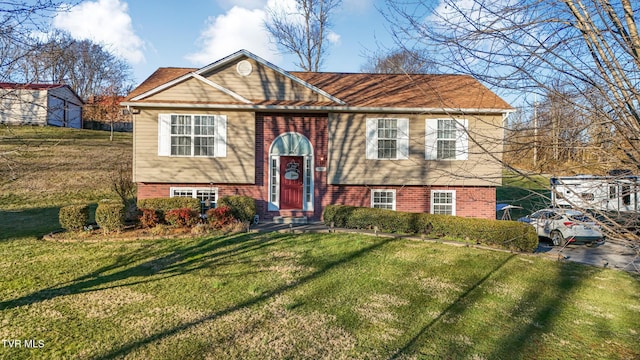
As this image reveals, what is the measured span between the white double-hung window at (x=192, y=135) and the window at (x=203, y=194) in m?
1.34

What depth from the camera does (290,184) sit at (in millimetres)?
14117

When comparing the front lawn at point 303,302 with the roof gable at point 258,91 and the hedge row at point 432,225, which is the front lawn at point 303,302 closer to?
the hedge row at point 432,225

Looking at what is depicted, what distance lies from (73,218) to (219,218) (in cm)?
433

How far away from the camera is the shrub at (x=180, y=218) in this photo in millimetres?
11141

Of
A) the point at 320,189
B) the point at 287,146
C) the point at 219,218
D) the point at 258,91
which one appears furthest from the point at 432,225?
the point at 258,91

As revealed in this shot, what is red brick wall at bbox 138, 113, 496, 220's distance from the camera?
45.7ft

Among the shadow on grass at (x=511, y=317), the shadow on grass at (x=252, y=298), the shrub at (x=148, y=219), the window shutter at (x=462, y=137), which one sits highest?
the window shutter at (x=462, y=137)

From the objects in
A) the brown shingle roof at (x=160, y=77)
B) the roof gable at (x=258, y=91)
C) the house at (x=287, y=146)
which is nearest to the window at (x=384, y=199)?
the house at (x=287, y=146)

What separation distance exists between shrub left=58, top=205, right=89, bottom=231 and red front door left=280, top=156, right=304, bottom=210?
6.52m

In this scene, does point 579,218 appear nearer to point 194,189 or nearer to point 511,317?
point 511,317

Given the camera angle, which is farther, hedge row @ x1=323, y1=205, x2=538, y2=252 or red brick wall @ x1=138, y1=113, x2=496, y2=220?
red brick wall @ x1=138, y1=113, x2=496, y2=220

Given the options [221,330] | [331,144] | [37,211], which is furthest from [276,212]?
[37,211]

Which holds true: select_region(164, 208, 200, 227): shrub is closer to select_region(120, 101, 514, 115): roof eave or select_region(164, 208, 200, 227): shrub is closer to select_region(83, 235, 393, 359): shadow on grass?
select_region(83, 235, 393, 359): shadow on grass

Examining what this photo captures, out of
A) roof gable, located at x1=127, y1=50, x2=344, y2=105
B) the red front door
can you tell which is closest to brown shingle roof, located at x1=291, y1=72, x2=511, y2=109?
roof gable, located at x1=127, y1=50, x2=344, y2=105
